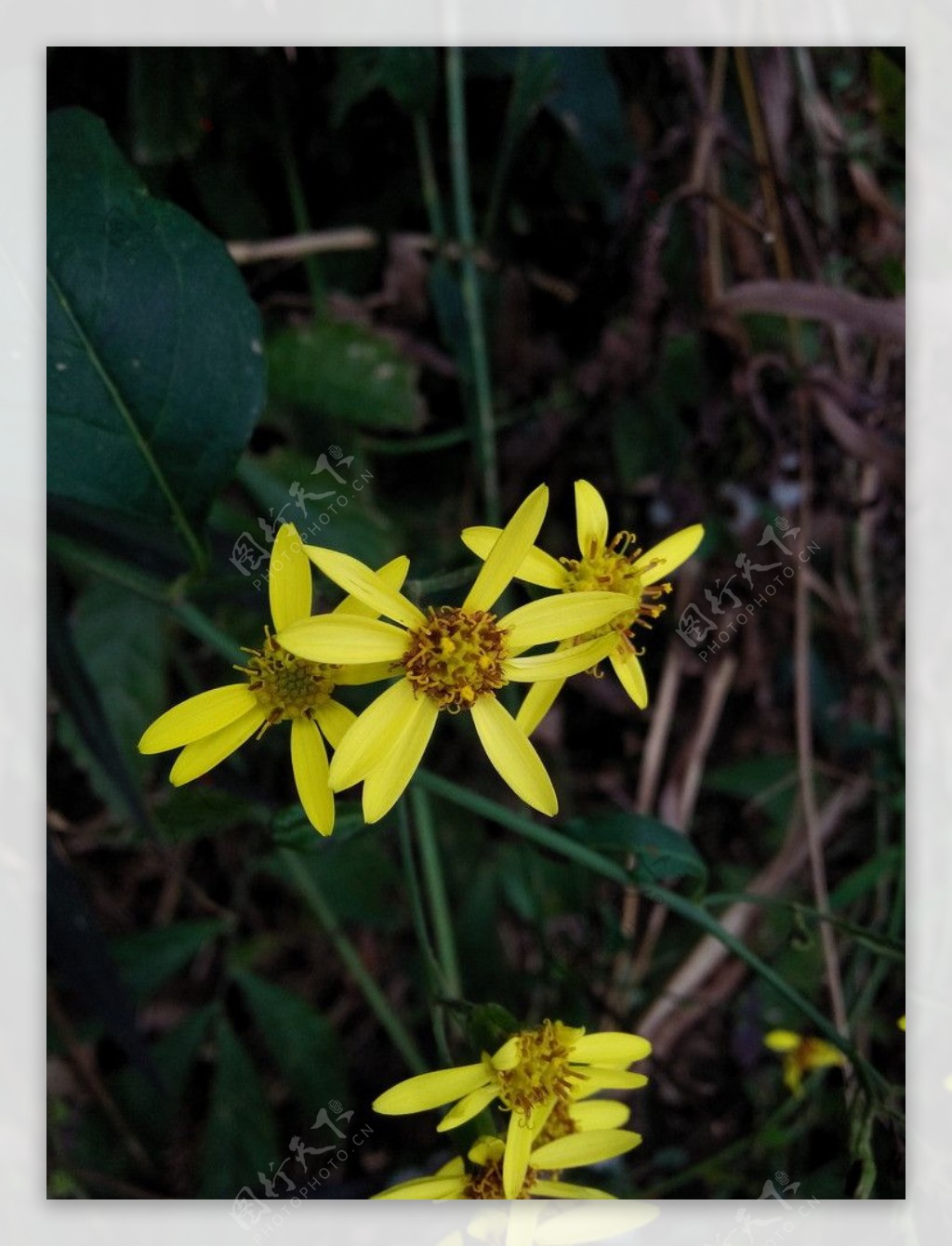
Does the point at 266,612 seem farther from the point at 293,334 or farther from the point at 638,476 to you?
the point at 638,476

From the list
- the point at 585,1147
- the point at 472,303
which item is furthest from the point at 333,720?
the point at 472,303

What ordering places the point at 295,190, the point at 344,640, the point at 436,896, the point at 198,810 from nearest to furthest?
the point at 344,640, the point at 198,810, the point at 436,896, the point at 295,190

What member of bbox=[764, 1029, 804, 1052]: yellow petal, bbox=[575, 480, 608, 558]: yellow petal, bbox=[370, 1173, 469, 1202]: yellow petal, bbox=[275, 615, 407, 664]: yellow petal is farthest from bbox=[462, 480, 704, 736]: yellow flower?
bbox=[764, 1029, 804, 1052]: yellow petal

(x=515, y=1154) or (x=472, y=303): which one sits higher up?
(x=472, y=303)

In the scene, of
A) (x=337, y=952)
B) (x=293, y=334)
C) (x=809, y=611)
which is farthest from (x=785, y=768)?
(x=293, y=334)

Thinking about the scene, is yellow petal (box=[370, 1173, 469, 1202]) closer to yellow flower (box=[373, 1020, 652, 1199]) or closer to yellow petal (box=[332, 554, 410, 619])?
yellow flower (box=[373, 1020, 652, 1199])

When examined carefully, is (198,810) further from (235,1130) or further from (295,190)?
(295,190)

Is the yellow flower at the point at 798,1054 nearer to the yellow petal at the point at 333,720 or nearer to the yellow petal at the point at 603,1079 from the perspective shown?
the yellow petal at the point at 603,1079
